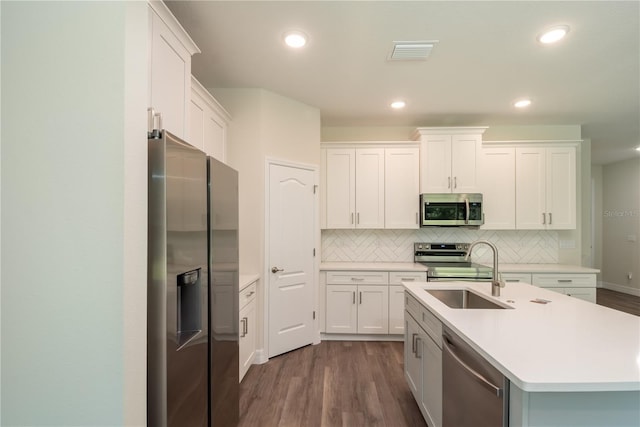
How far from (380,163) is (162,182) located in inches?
119

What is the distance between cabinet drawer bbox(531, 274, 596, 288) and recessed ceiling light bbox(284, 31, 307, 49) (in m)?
3.54

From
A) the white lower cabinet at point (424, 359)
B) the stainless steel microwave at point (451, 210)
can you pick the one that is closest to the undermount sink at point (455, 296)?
the white lower cabinet at point (424, 359)

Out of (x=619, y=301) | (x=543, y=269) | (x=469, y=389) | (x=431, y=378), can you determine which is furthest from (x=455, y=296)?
(x=619, y=301)

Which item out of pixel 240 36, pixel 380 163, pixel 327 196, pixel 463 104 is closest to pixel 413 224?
pixel 380 163

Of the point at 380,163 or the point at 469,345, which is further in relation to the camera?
the point at 380,163

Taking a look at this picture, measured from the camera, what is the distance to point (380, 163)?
3703mm

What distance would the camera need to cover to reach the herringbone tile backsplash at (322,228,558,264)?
390 centimetres

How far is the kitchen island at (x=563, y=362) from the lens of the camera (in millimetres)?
947

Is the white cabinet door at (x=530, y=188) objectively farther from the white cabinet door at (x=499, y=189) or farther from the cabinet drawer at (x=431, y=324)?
the cabinet drawer at (x=431, y=324)

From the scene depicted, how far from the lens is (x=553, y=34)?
6.55 feet

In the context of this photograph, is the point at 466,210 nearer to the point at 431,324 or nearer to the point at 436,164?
the point at 436,164

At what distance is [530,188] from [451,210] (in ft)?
3.58

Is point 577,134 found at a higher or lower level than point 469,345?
higher

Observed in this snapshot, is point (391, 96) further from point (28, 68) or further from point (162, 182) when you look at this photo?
point (28, 68)
